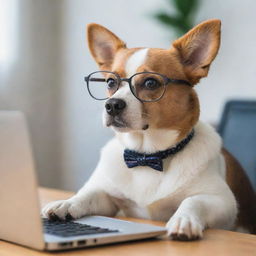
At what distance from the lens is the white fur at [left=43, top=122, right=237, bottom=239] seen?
1281 millimetres

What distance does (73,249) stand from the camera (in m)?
0.90

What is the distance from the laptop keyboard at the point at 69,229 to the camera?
0.94m

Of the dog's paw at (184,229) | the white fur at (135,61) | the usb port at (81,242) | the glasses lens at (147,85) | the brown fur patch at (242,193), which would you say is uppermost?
the white fur at (135,61)

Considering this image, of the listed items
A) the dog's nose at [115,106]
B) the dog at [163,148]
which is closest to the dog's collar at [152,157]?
the dog at [163,148]

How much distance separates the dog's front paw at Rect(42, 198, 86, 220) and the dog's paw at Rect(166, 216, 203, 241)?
28 centimetres

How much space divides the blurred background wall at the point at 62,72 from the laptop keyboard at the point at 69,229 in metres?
2.08

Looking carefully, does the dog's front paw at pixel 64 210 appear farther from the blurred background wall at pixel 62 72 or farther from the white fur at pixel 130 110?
the blurred background wall at pixel 62 72

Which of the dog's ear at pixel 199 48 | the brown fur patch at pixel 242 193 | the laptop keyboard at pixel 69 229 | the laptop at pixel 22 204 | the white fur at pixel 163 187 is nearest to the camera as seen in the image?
the laptop at pixel 22 204

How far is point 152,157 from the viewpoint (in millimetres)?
1353

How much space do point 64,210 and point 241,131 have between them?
52.4 inches

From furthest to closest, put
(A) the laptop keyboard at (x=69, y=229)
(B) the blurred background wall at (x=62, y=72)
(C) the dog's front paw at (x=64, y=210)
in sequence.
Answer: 1. (B) the blurred background wall at (x=62, y=72)
2. (C) the dog's front paw at (x=64, y=210)
3. (A) the laptop keyboard at (x=69, y=229)

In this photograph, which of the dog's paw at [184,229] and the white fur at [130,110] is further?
the white fur at [130,110]

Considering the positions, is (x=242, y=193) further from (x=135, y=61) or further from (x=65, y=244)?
(x=65, y=244)

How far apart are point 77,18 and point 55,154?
1049mm
